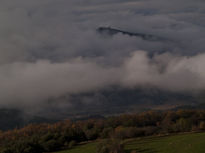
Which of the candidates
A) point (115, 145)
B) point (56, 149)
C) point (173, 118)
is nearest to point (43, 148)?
point (56, 149)

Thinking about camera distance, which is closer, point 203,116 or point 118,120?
point 203,116

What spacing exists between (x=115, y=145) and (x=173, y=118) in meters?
85.0

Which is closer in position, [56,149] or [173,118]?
[56,149]

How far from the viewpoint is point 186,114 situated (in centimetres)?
16062

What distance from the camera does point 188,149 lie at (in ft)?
232

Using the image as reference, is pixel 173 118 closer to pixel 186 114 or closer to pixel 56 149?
pixel 186 114

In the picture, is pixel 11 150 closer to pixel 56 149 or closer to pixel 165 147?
pixel 56 149

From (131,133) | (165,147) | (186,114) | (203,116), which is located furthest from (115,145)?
(186,114)

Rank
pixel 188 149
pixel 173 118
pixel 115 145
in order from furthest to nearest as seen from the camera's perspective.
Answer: pixel 173 118
pixel 115 145
pixel 188 149

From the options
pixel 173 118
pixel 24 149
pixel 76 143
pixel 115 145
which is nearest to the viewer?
pixel 115 145

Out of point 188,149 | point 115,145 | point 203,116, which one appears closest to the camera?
point 188,149

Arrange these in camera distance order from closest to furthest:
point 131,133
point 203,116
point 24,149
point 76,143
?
1. point 24,149
2. point 131,133
3. point 76,143
4. point 203,116

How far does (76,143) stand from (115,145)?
50738 mm

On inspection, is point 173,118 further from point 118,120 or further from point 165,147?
point 165,147
